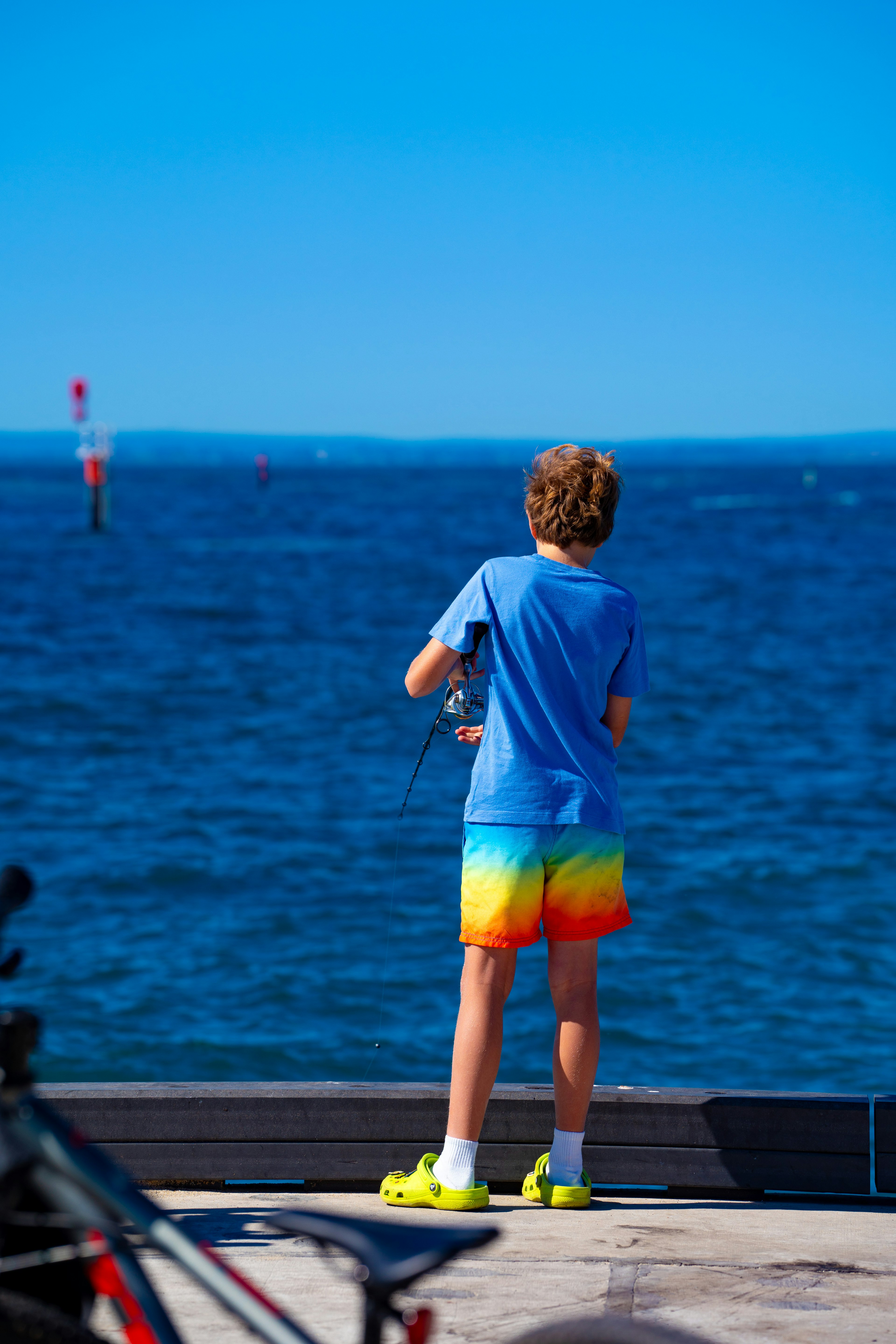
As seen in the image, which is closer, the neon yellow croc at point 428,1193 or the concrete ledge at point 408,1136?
the neon yellow croc at point 428,1193

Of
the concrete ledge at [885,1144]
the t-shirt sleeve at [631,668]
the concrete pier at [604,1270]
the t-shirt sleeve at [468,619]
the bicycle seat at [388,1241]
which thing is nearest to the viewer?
the bicycle seat at [388,1241]

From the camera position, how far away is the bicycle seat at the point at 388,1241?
1463mm

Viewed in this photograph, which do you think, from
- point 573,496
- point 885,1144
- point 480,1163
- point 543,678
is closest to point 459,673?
point 543,678

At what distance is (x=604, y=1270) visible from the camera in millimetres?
2871

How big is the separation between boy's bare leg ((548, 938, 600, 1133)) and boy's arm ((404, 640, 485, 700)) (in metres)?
0.66

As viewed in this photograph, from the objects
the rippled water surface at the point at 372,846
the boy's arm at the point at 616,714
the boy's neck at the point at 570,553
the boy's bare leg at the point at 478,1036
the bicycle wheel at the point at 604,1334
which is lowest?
the rippled water surface at the point at 372,846

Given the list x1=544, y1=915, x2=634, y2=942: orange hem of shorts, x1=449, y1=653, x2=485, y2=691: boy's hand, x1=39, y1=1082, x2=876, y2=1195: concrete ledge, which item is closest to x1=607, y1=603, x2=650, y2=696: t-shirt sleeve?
x1=449, y1=653, x2=485, y2=691: boy's hand

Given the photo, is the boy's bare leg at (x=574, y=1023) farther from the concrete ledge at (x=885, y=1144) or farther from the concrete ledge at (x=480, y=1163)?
the concrete ledge at (x=885, y=1144)

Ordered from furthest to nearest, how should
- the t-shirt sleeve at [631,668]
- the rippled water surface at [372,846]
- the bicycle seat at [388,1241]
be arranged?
the rippled water surface at [372,846] < the t-shirt sleeve at [631,668] < the bicycle seat at [388,1241]

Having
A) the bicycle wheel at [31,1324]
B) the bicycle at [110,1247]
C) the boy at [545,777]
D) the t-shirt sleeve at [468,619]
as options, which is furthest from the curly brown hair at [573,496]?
the bicycle wheel at [31,1324]

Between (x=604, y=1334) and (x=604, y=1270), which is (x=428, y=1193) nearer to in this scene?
(x=604, y=1270)

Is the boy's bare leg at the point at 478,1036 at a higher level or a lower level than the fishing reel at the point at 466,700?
lower

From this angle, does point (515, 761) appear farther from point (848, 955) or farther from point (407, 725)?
point (407, 725)

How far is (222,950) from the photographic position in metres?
11.3
